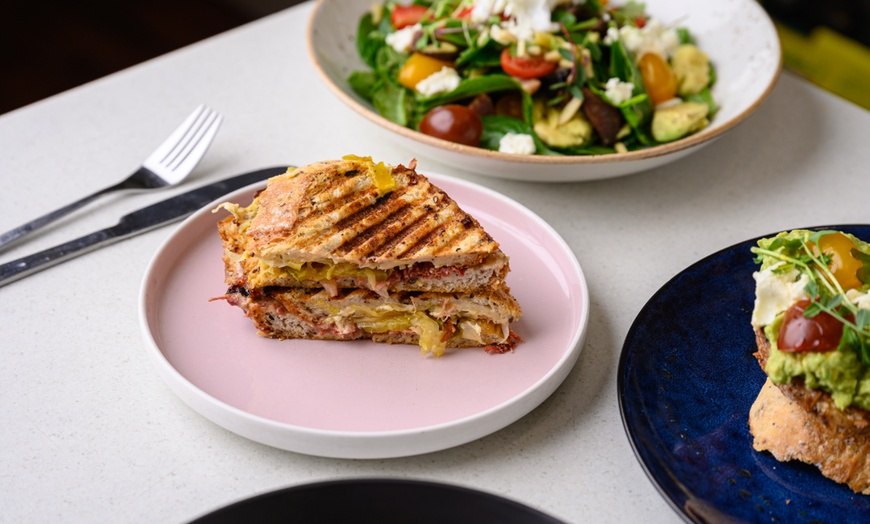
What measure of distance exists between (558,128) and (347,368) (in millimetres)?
1526

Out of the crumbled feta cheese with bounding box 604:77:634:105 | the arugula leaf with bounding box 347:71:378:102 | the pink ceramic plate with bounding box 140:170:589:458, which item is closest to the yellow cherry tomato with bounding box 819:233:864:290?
the pink ceramic plate with bounding box 140:170:589:458

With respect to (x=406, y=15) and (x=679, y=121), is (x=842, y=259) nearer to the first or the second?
(x=679, y=121)

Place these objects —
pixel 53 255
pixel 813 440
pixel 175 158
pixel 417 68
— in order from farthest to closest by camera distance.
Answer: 1. pixel 417 68
2. pixel 175 158
3. pixel 53 255
4. pixel 813 440

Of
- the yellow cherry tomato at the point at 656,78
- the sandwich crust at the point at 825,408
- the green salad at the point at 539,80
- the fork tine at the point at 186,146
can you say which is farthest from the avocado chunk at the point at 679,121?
the fork tine at the point at 186,146

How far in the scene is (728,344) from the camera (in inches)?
92.4

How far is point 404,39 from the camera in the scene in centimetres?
355

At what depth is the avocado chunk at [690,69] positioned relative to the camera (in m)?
3.53

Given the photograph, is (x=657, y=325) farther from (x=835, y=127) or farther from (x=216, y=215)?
(x=835, y=127)

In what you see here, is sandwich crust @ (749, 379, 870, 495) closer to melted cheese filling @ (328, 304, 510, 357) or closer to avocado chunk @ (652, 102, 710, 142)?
melted cheese filling @ (328, 304, 510, 357)

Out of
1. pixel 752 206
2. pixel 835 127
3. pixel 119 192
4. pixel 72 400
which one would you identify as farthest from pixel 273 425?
pixel 835 127

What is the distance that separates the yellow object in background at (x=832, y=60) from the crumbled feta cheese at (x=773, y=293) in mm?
4080

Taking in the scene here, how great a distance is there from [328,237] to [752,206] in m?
1.78

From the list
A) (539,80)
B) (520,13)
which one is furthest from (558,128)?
(520,13)

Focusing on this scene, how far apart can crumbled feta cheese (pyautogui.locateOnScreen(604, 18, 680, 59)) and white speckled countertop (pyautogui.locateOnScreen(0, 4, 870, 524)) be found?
0.49m
